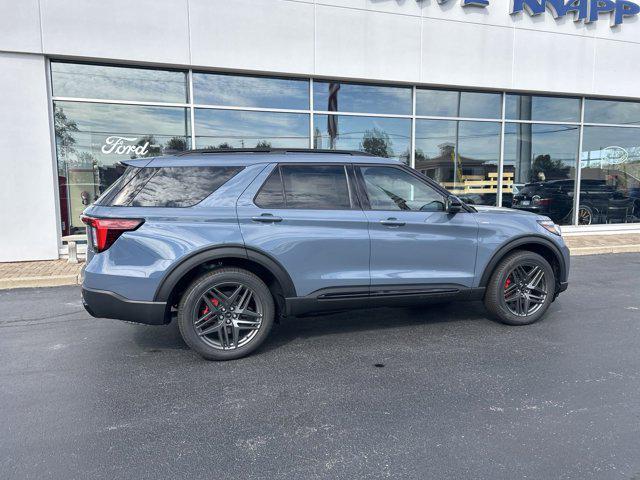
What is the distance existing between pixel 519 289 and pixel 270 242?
9.11ft

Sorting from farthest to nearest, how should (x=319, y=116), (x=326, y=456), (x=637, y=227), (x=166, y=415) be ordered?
(x=637, y=227) → (x=319, y=116) → (x=166, y=415) → (x=326, y=456)

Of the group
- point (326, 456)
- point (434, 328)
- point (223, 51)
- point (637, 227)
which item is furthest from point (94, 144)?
point (637, 227)

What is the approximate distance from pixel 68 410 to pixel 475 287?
3740mm

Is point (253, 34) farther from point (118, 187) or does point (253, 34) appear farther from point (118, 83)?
point (118, 187)

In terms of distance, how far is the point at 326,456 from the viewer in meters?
2.64

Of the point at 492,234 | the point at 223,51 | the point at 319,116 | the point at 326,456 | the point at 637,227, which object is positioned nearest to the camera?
the point at 326,456

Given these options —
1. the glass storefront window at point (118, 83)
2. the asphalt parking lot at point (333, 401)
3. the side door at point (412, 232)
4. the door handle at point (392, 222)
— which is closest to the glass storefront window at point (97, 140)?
the glass storefront window at point (118, 83)

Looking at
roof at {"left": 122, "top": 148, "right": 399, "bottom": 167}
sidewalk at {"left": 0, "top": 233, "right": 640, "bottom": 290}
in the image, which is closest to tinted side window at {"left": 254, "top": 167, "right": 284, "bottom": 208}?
roof at {"left": 122, "top": 148, "right": 399, "bottom": 167}

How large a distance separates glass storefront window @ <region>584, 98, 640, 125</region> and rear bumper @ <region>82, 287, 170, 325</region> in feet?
40.6

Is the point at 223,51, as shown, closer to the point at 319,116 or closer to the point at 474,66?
the point at 319,116

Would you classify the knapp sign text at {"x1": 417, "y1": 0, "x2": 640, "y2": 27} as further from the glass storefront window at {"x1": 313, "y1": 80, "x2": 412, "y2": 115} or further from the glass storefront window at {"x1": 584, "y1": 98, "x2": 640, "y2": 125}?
the glass storefront window at {"x1": 313, "y1": 80, "x2": 412, "y2": 115}

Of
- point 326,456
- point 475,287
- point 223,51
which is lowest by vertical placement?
point 326,456

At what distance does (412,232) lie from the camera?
4.32 m

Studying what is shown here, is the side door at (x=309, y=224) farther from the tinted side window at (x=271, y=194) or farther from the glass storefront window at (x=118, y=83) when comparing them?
the glass storefront window at (x=118, y=83)
